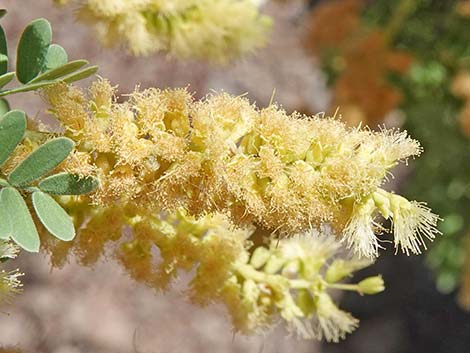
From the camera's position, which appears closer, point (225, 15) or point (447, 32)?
point (225, 15)

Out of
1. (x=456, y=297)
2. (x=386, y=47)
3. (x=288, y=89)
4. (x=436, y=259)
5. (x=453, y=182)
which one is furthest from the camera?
(x=288, y=89)

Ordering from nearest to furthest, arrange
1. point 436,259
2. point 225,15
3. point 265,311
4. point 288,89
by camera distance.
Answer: point 265,311, point 225,15, point 436,259, point 288,89

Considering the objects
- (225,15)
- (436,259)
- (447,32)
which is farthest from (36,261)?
(225,15)

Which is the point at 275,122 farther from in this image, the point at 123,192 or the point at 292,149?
the point at 123,192

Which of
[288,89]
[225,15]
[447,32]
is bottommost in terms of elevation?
[288,89]

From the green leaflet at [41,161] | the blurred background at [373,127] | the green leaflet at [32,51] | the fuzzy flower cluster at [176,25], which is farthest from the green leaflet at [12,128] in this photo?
the blurred background at [373,127]

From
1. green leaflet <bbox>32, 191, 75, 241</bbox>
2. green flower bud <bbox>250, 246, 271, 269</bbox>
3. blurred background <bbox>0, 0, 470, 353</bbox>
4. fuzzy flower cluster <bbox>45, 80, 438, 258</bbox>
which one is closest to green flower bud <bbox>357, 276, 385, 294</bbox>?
green flower bud <bbox>250, 246, 271, 269</bbox>

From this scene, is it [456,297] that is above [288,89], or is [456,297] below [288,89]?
below

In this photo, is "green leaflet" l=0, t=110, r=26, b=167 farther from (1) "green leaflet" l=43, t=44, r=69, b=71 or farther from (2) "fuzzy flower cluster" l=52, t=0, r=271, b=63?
(2) "fuzzy flower cluster" l=52, t=0, r=271, b=63
